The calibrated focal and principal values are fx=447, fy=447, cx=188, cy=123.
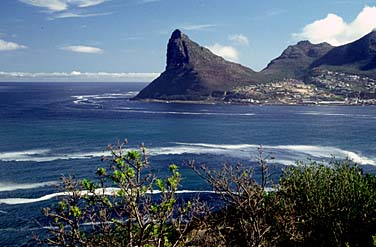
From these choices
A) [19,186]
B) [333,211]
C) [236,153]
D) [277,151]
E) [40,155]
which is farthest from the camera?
[277,151]

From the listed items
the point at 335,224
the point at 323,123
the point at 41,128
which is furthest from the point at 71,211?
the point at 323,123

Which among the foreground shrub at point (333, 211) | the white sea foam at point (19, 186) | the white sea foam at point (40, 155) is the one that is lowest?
the white sea foam at point (19, 186)

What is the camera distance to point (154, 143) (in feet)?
312

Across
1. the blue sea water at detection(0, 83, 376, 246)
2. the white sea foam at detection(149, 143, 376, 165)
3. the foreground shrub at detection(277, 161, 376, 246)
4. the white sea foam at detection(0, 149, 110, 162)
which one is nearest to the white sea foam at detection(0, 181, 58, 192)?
the blue sea water at detection(0, 83, 376, 246)

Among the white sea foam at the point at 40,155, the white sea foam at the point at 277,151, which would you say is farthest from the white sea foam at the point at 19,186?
the white sea foam at the point at 277,151

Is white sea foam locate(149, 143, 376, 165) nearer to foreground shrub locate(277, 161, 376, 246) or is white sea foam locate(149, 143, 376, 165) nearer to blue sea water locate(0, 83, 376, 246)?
blue sea water locate(0, 83, 376, 246)

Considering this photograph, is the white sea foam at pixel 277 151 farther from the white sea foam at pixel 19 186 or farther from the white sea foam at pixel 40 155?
the white sea foam at pixel 19 186

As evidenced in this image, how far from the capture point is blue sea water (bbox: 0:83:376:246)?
56.5 meters

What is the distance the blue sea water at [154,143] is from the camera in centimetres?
5646

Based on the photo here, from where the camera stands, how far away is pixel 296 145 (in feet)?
302

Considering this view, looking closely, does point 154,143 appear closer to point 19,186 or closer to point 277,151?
point 277,151

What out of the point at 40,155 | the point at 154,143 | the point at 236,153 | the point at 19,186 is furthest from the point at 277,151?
the point at 19,186

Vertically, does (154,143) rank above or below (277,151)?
below

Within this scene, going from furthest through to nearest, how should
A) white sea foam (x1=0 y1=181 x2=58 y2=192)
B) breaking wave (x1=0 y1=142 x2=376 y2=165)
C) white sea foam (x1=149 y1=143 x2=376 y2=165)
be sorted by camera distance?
white sea foam (x1=149 y1=143 x2=376 y2=165), breaking wave (x1=0 y1=142 x2=376 y2=165), white sea foam (x1=0 y1=181 x2=58 y2=192)
